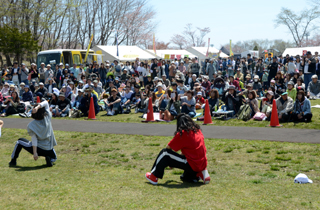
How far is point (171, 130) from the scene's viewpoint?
11141 millimetres

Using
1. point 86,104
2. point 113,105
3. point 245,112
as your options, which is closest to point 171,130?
point 245,112

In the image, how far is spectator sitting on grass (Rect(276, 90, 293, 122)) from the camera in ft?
38.1

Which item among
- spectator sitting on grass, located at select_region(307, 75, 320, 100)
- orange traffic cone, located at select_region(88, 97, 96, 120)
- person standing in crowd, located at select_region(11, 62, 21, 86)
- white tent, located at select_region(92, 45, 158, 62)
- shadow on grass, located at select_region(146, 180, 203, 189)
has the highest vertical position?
white tent, located at select_region(92, 45, 158, 62)

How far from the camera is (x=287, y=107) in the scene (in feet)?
38.5

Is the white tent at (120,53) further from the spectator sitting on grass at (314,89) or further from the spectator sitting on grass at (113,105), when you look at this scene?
the spectator sitting on grass at (314,89)

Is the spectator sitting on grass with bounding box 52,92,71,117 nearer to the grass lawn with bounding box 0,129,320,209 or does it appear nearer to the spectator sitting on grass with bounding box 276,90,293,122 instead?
the grass lawn with bounding box 0,129,320,209

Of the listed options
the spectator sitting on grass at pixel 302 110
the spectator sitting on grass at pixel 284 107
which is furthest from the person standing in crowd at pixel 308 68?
the spectator sitting on grass at pixel 302 110

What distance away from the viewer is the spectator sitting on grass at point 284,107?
11.6m

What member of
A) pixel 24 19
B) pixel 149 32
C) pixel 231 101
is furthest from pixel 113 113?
pixel 149 32

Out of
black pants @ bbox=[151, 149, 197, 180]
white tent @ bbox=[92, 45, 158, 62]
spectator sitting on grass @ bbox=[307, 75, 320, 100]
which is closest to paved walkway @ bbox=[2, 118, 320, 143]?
black pants @ bbox=[151, 149, 197, 180]

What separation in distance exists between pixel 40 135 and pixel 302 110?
26.9 feet

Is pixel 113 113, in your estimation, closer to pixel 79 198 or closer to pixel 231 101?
pixel 231 101

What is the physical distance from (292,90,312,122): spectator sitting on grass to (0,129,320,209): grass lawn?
10.1 feet

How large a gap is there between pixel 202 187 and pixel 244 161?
2.01m
